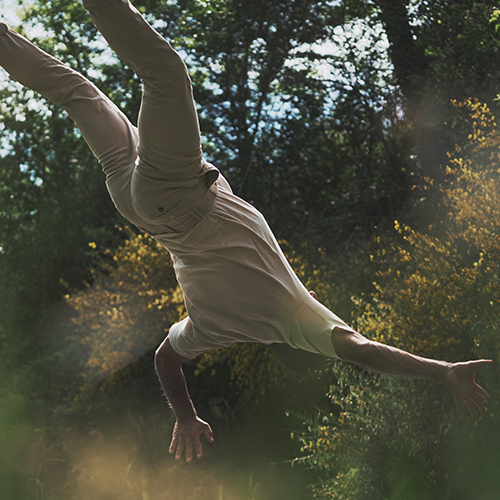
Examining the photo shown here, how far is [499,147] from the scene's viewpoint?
365 centimetres

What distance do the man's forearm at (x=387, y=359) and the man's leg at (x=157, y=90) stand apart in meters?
0.56

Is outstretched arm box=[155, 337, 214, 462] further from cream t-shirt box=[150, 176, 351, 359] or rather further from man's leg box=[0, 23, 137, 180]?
man's leg box=[0, 23, 137, 180]

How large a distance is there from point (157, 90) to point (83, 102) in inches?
20.1

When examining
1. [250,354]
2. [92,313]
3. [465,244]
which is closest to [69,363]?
[92,313]

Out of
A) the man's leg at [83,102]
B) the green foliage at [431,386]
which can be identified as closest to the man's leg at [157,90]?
the man's leg at [83,102]

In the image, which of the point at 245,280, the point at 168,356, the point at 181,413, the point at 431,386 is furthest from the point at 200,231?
the point at 431,386

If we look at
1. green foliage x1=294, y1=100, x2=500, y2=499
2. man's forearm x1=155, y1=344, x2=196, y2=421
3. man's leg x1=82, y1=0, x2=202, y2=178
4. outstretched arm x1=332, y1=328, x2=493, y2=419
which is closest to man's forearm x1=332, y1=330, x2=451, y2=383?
outstretched arm x1=332, y1=328, x2=493, y2=419

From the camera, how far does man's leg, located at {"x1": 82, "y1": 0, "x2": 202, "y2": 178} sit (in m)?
1.06

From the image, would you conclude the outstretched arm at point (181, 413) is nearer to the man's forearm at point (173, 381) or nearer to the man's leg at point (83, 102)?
the man's forearm at point (173, 381)

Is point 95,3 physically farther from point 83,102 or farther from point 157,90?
point 83,102

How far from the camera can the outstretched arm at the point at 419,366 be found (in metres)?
1.27

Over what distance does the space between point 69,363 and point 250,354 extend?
2.34m

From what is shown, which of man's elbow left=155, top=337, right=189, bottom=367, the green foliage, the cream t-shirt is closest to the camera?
the cream t-shirt

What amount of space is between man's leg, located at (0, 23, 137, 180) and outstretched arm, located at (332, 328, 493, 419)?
762mm
